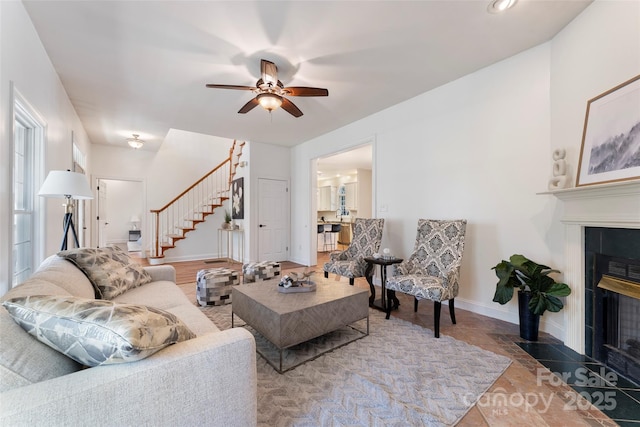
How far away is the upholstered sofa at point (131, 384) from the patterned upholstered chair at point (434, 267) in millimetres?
1886

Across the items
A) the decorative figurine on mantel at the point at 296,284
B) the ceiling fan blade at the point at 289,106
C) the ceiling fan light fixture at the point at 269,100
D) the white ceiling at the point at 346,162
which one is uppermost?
the white ceiling at the point at 346,162

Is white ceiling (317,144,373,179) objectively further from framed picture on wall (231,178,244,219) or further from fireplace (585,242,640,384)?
fireplace (585,242,640,384)

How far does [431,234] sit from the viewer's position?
10.2ft

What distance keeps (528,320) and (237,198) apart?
5519 millimetres

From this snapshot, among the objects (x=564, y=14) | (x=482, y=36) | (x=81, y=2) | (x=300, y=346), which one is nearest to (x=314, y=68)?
(x=482, y=36)

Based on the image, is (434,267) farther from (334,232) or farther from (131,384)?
(334,232)

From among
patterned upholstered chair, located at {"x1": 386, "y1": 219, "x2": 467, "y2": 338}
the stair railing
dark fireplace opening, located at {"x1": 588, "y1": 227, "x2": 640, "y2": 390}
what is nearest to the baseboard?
dark fireplace opening, located at {"x1": 588, "y1": 227, "x2": 640, "y2": 390}

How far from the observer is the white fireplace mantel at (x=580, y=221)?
1.81m

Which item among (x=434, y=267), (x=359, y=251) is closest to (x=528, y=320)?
(x=434, y=267)

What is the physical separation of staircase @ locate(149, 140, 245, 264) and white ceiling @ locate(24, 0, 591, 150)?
3.00 meters

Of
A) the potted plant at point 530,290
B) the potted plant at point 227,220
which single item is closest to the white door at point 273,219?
the potted plant at point 227,220

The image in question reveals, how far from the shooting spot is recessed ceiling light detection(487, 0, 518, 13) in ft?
6.57

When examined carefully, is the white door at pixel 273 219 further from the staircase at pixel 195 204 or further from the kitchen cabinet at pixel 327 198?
the kitchen cabinet at pixel 327 198

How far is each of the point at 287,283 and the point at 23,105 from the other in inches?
99.2
